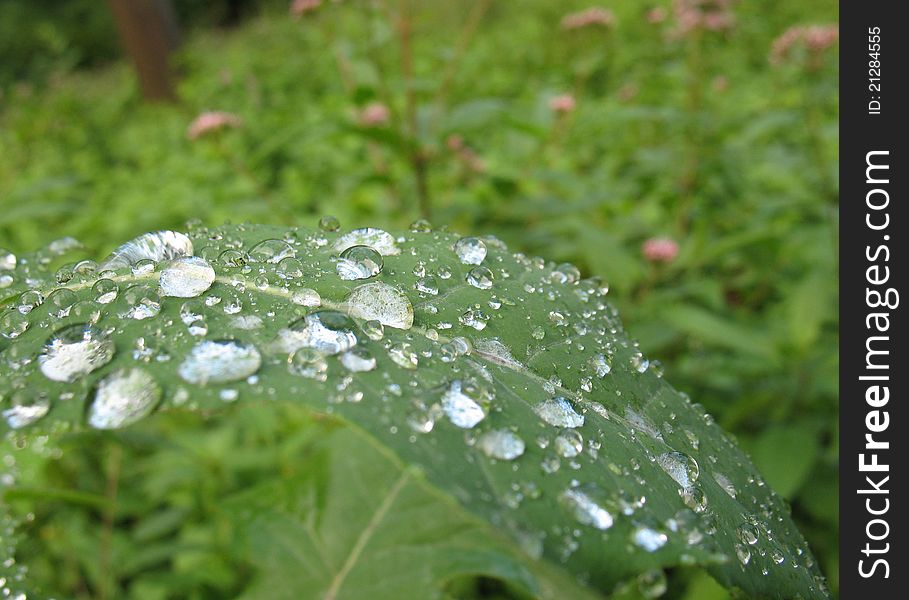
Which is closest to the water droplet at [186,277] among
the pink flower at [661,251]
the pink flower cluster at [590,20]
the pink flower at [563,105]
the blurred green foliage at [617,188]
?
the blurred green foliage at [617,188]

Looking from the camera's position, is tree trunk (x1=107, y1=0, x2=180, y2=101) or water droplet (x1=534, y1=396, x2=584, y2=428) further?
tree trunk (x1=107, y1=0, x2=180, y2=101)

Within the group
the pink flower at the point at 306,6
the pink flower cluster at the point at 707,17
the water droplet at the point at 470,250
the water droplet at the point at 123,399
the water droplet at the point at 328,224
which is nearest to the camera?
the water droplet at the point at 123,399

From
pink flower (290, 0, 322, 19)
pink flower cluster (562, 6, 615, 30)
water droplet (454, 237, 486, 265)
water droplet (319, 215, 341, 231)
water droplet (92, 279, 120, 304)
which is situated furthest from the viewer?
pink flower cluster (562, 6, 615, 30)

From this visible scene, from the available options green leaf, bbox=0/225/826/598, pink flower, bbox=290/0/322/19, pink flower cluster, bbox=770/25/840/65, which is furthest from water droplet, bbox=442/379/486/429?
pink flower cluster, bbox=770/25/840/65

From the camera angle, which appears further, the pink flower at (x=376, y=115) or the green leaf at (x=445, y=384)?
the pink flower at (x=376, y=115)

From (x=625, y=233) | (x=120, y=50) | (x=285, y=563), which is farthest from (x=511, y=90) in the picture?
(x=120, y=50)

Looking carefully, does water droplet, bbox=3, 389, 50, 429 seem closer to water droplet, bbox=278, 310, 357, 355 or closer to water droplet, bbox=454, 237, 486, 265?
water droplet, bbox=278, 310, 357, 355

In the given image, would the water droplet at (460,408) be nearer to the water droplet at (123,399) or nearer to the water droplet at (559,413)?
the water droplet at (559,413)
